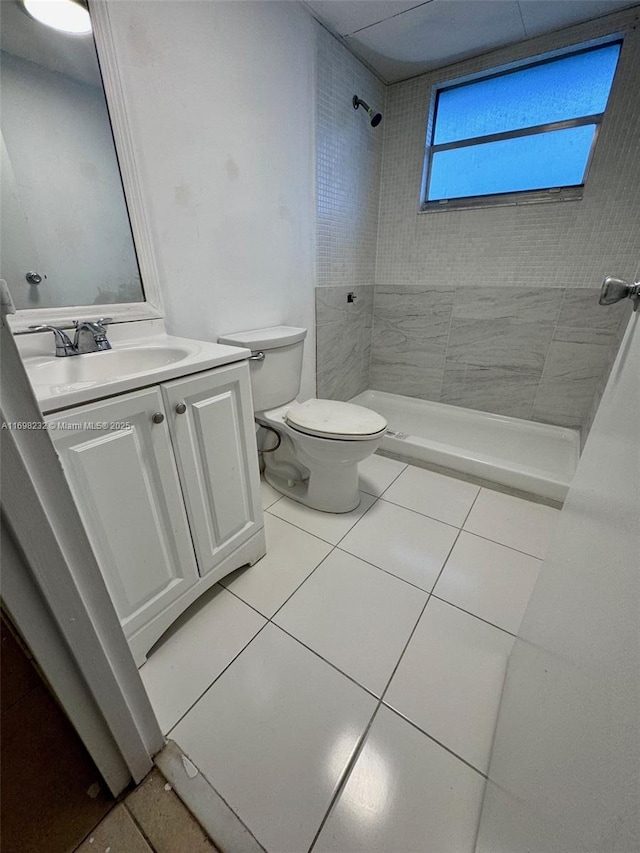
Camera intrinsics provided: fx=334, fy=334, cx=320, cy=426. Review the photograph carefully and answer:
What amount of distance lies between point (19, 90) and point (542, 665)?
170 centimetres

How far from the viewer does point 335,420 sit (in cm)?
140

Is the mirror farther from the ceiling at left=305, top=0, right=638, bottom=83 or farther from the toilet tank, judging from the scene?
the ceiling at left=305, top=0, right=638, bottom=83

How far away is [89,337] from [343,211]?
1590 millimetres

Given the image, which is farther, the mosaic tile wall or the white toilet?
the mosaic tile wall

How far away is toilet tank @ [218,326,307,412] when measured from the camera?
4.59ft

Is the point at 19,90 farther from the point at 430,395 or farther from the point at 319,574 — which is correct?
the point at 430,395

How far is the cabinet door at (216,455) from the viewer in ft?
2.88

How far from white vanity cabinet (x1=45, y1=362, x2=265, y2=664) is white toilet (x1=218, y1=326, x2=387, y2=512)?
33cm

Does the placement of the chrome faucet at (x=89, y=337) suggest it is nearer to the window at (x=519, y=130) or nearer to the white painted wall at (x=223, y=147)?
the white painted wall at (x=223, y=147)

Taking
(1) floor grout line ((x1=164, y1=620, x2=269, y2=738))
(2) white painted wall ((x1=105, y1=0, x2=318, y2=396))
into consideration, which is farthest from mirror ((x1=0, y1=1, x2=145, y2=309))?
(1) floor grout line ((x1=164, y1=620, x2=269, y2=738))

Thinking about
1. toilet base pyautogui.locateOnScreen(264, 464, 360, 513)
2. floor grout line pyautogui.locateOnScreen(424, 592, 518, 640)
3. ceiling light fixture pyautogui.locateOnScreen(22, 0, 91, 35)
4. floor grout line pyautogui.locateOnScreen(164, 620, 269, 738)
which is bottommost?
floor grout line pyautogui.locateOnScreen(164, 620, 269, 738)

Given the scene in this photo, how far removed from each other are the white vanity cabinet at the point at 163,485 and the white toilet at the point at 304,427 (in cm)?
33

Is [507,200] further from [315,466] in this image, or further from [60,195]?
[60,195]

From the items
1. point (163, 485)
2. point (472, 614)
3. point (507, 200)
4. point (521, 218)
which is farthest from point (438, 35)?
point (472, 614)
